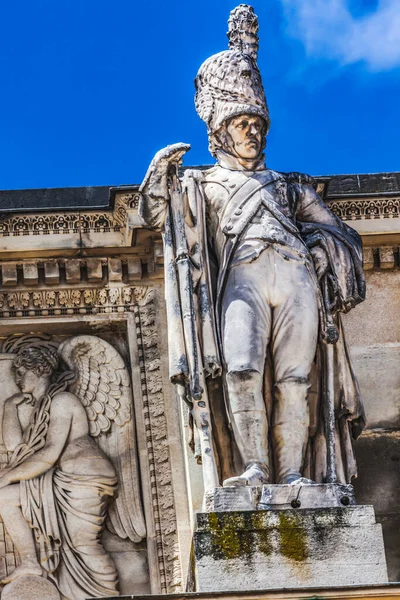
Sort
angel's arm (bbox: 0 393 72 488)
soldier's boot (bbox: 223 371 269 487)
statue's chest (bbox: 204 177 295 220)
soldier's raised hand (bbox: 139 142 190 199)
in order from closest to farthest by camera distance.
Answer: soldier's boot (bbox: 223 371 269 487) → soldier's raised hand (bbox: 139 142 190 199) → statue's chest (bbox: 204 177 295 220) → angel's arm (bbox: 0 393 72 488)

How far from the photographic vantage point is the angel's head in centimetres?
1469

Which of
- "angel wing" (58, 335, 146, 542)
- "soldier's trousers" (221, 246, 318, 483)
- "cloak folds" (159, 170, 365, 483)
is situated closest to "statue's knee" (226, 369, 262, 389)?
"soldier's trousers" (221, 246, 318, 483)

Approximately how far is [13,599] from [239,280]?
229 cm

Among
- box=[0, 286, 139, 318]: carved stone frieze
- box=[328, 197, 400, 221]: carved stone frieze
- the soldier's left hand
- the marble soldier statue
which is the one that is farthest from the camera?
box=[328, 197, 400, 221]: carved stone frieze

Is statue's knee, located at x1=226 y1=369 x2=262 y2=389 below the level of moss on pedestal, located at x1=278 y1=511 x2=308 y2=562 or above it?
above

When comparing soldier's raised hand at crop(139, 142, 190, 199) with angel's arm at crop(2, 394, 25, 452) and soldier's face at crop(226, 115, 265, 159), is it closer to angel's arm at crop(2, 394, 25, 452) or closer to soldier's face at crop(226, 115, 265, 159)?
soldier's face at crop(226, 115, 265, 159)

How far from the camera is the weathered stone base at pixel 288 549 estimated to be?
12.7 metres

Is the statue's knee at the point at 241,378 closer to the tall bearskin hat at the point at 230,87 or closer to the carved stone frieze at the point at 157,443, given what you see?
the carved stone frieze at the point at 157,443

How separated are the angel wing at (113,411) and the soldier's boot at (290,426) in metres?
1.21

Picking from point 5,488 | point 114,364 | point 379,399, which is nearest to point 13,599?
point 5,488

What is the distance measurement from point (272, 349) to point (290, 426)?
1.58ft

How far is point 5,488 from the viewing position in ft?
46.9

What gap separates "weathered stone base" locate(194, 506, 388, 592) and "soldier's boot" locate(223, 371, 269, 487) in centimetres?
56

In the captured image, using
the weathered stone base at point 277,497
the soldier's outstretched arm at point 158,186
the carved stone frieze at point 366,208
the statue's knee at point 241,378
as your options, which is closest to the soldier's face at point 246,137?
the soldier's outstretched arm at point 158,186
